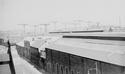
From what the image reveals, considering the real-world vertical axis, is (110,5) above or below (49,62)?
above

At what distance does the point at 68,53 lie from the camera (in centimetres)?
387

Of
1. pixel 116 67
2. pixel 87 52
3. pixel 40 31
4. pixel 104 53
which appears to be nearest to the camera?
pixel 116 67

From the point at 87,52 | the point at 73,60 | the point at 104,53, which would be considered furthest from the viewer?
A: the point at 73,60

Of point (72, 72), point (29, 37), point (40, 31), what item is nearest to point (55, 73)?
point (72, 72)

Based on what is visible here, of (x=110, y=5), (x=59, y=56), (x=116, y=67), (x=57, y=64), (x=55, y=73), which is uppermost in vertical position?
(x=110, y=5)

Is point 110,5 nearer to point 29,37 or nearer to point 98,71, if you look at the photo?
point 98,71

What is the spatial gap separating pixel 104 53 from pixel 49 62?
3.55 metres

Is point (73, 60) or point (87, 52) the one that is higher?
point (87, 52)

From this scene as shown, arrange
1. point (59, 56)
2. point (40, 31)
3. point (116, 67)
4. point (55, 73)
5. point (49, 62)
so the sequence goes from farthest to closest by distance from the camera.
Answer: point (40, 31)
point (49, 62)
point (55, 73)
point (59, 56)
point (116, 67)

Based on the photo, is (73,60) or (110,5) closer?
(110,5)

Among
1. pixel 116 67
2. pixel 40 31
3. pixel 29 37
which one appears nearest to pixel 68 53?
pixel 116 67

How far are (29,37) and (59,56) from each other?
1051 cm

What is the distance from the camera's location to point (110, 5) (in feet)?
8.40

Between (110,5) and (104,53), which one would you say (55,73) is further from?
(110,5)
